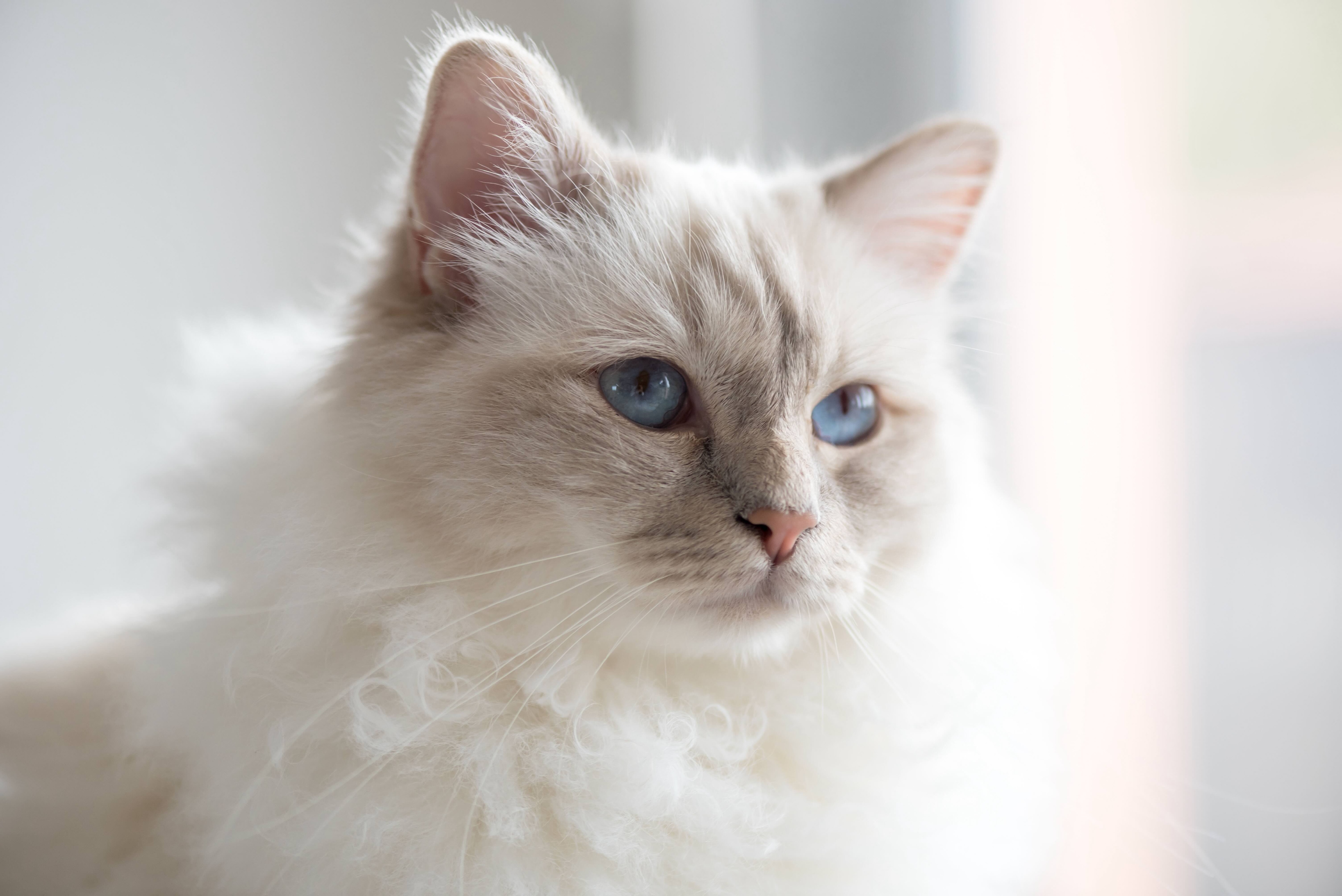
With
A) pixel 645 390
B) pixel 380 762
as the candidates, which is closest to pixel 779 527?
pixel 645 390

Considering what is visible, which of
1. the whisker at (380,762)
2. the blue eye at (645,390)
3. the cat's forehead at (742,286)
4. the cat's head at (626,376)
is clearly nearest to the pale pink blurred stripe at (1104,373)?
the cat's forehead at (742,286)

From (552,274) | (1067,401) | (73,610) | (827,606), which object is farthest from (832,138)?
(73,610)

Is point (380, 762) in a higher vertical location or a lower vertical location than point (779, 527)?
lower

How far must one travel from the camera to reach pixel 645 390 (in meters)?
1.10

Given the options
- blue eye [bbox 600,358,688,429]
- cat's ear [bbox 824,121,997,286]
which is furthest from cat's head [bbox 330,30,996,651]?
cat's ear [bbox 824,121,997,286]

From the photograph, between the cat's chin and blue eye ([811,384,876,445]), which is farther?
blue eye ([811,384,876,445])

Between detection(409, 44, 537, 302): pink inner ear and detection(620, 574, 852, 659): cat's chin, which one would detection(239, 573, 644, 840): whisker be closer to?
detection(620, 574, 852, 659): cat's chin

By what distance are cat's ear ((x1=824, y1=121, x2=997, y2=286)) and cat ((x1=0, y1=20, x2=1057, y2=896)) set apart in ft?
0.06

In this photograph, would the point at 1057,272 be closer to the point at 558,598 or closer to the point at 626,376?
the point at 626,376

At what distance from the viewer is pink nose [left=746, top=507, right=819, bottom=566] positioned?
101 cm

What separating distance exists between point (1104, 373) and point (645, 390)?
1063 mm

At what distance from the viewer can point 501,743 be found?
1.02 meters

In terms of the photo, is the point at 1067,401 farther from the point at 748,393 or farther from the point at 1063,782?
the point at 748,393

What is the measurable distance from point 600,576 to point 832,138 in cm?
173
